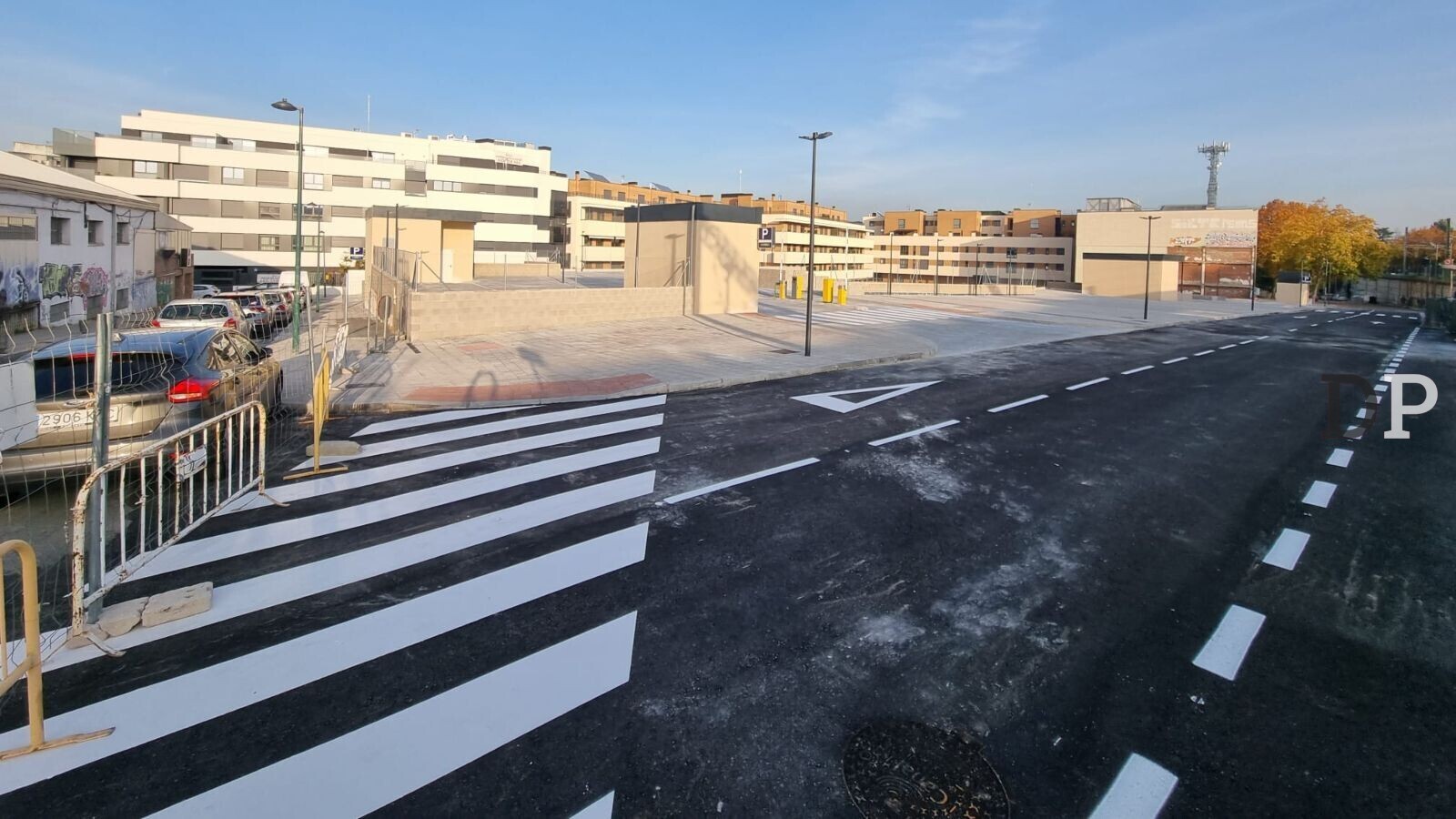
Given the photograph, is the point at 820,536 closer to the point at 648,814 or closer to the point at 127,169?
the point at 648,814

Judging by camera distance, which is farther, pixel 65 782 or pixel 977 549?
pixel 977 549

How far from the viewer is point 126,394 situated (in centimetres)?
733

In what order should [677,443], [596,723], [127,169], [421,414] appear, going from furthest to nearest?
[127,169]
[421,414]
[677,443]
[596,723]

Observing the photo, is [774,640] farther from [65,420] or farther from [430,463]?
[65,420]

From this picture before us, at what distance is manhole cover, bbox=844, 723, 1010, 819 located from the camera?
354cm

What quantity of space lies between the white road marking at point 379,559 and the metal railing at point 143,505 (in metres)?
0.40

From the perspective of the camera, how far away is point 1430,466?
973 cm

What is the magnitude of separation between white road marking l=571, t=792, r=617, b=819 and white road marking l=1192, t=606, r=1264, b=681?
3759 mm

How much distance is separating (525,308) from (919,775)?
21260 millimetres

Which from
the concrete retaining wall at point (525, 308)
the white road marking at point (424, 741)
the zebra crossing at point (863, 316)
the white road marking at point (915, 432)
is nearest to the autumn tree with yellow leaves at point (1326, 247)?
the zebra crossing at point (863, 316)

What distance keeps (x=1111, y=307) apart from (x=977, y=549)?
4544 cm

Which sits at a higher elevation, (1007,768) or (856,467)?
(856,467)

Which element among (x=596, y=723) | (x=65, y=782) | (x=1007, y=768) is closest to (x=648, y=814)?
(x=596, y=723)

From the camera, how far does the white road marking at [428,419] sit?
11.3m
